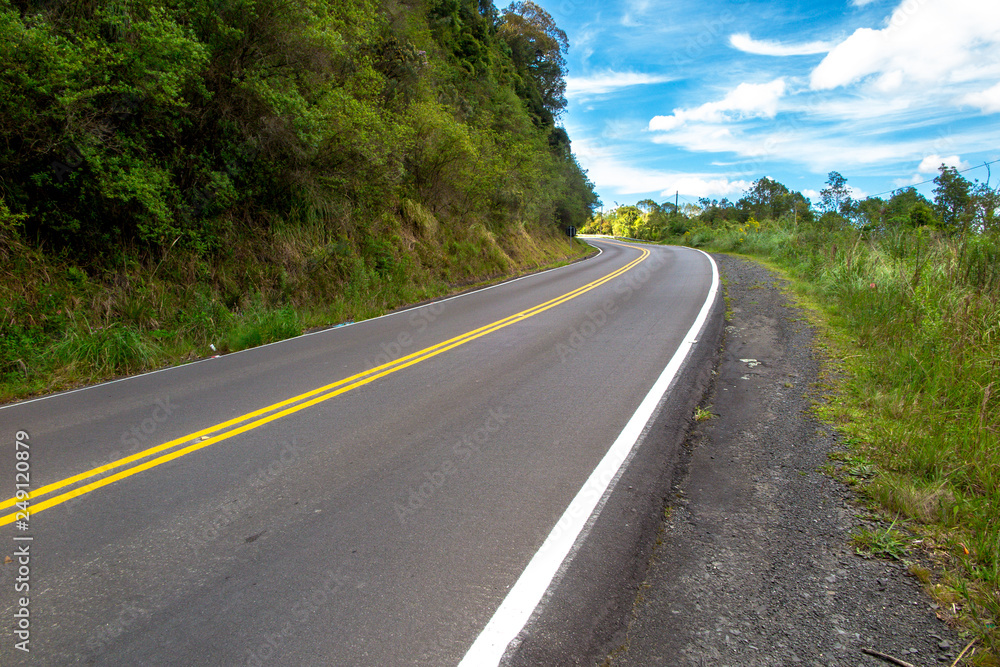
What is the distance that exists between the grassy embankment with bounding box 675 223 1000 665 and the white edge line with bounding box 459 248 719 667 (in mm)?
1599

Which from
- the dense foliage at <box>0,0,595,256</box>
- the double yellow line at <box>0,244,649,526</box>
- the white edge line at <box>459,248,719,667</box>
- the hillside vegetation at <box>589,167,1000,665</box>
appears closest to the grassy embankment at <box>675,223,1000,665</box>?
the hillside vegetation at <box>589,167,1000,665</box>

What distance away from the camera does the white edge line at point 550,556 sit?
250 centimetres

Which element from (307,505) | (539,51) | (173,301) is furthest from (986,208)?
(539,51)

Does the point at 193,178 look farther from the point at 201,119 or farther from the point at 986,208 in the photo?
the point at 986,208

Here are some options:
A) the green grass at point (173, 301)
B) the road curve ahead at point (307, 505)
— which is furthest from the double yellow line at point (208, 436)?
the green grass at point (173, 301)

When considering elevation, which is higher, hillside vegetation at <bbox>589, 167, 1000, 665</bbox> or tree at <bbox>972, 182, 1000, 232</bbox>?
tree at <bbox>972, 182, 1000, 232</bbox>

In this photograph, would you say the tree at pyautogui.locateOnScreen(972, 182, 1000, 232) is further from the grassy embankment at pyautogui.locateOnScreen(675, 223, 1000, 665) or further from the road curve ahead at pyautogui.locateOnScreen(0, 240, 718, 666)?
the road curve ahead at pyautogui.locateOnScreen(0, 240, 718, 666)

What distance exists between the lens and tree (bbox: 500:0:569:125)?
5125 centimetres

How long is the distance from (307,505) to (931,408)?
5.39 metres

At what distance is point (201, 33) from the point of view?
10.2 metres

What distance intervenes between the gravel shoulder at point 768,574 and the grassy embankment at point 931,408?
0.60 ft

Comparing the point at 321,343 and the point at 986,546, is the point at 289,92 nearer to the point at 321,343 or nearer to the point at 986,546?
the point at 321,343

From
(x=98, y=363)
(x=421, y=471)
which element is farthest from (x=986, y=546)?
(x=98, y=363)

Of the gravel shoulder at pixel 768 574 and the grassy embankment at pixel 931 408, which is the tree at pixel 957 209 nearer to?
the grassy embankment at pixel 931 408
